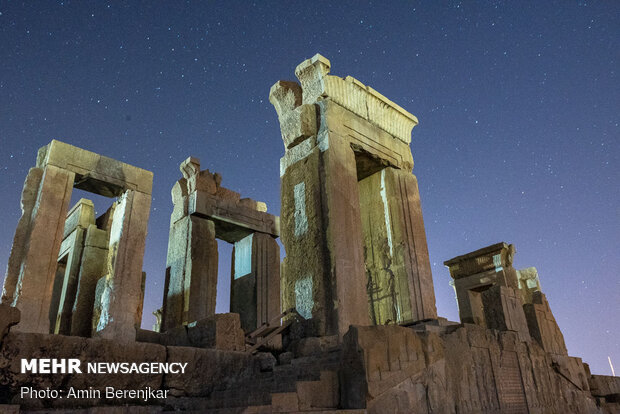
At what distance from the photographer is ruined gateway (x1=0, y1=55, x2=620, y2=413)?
14.8 ft

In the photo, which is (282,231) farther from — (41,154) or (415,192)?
(41,154)

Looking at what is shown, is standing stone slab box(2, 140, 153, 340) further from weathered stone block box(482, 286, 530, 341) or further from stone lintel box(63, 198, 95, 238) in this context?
weathered stone block box(482, 286, 530, 341)

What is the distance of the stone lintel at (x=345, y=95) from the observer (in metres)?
8.06

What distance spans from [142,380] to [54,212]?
16.2 feet

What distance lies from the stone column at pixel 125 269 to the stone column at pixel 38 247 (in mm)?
1006

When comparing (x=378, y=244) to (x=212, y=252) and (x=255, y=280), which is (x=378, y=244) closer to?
(x=212, y=252)

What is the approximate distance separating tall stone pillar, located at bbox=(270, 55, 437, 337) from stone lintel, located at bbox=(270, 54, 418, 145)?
0.07ft

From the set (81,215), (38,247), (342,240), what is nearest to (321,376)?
(342,240)

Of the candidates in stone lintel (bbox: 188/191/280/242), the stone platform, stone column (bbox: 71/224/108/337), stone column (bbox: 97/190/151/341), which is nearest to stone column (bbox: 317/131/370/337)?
the stone platform

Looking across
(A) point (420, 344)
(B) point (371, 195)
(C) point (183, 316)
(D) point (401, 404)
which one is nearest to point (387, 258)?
(B) point (371, 195)

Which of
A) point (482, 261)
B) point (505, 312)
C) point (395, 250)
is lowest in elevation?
point (505, 312)

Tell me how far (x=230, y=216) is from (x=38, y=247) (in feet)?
15.3

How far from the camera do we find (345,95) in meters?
8.27

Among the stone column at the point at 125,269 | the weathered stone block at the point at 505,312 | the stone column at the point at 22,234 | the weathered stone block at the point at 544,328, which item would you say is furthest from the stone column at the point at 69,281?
the weathered stone block at the point at 544,328
